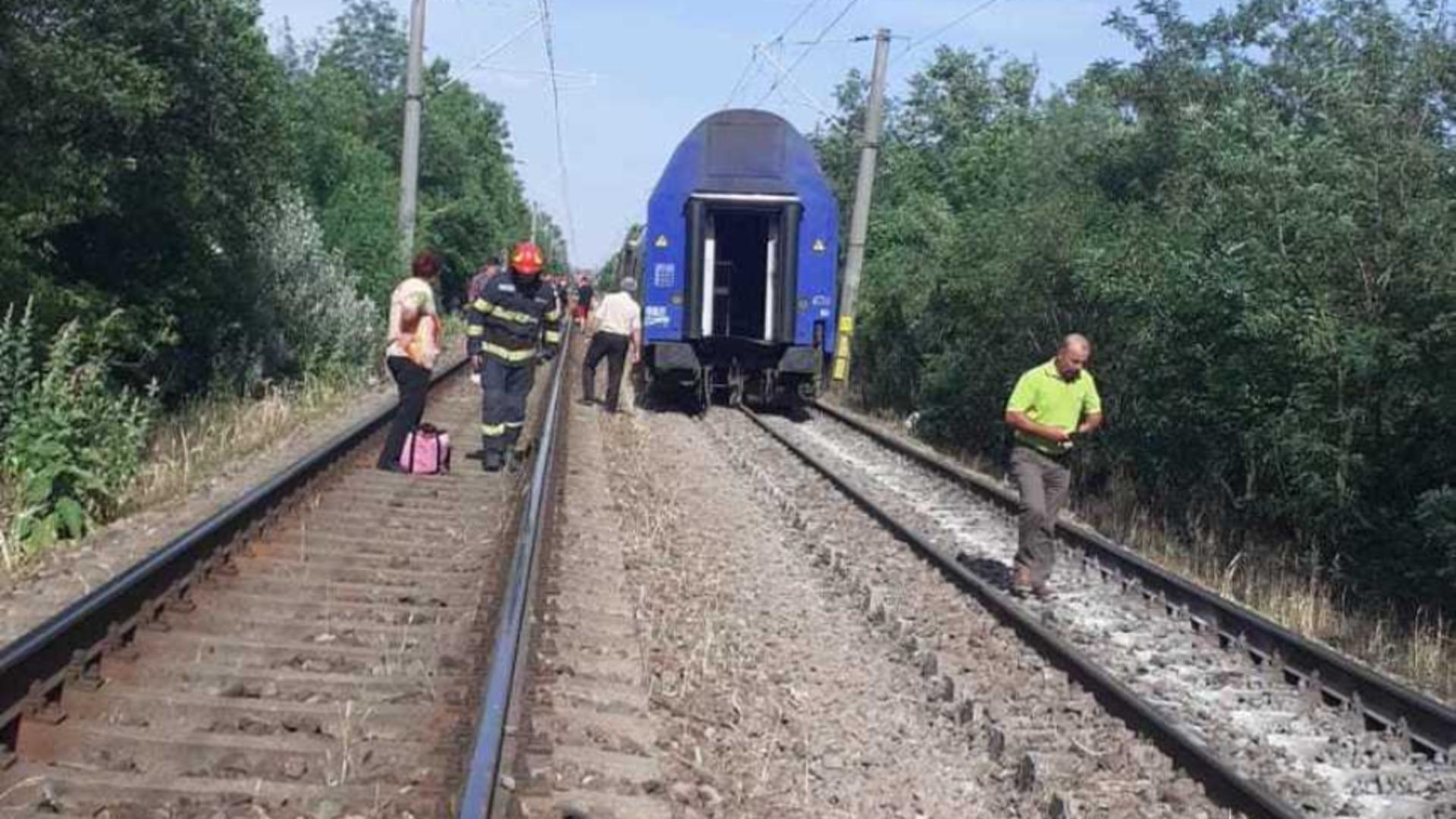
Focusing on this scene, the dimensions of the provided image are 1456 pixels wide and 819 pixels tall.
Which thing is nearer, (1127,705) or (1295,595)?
(1127,705)

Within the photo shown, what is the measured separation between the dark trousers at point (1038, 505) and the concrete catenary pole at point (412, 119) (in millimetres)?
19006

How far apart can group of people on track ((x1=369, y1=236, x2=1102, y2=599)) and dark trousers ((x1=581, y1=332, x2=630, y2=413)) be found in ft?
19.3

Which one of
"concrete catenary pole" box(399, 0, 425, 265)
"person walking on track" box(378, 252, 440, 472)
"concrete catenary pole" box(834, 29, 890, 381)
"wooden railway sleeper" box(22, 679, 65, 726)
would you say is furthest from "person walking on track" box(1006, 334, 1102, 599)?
"concrete catenary pole" box(399, 0, 425, 265)

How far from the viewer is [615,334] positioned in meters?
19.9

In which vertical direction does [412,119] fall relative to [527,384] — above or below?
above

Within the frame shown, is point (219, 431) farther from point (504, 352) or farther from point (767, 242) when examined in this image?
point (767, 242)

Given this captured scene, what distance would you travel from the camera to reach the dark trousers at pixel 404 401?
12.2m

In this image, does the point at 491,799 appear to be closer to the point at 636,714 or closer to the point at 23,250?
the point at 636,714

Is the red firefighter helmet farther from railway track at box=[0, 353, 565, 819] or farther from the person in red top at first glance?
the person in red top

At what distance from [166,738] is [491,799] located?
1.50 m

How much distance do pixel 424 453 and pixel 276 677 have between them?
262 inches

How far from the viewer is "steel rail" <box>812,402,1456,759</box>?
280 inches

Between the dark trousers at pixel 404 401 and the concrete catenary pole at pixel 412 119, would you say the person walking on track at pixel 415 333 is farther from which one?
the concrete catenary pole at pixel 412 119

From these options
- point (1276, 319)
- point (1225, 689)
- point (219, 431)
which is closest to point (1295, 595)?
point (1276, 319)
